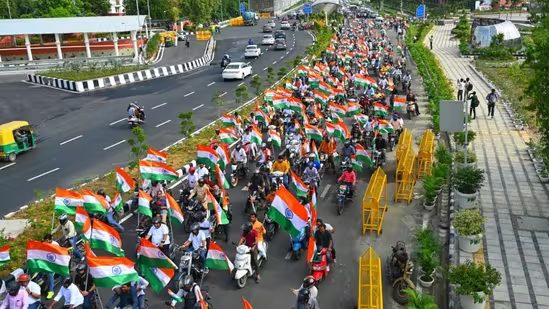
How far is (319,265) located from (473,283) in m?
3.34

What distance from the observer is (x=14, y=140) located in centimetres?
2216

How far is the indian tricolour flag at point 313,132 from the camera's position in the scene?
19953 mm

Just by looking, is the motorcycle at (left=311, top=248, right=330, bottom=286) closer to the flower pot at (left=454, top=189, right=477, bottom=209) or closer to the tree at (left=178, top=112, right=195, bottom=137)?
the flower pot at (left=454, top=189, right=477, bottom=209)

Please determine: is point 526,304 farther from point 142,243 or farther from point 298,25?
point 298,25

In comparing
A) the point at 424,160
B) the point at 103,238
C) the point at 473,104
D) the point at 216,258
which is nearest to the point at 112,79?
the point at 473,104

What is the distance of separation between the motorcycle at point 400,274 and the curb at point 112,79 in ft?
106

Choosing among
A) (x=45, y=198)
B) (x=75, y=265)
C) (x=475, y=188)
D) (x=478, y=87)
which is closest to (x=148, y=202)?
(x=75, y=265)

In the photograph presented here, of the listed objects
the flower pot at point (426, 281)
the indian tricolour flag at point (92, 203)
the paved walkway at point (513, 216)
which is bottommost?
the paved walkway at point (513, 216)

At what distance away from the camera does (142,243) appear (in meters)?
10.7

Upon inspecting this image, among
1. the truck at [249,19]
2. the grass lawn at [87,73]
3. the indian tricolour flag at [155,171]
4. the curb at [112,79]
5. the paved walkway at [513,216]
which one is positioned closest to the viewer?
the paved walkway at [513,216]

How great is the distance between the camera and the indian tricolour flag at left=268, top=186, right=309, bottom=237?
12.3 meters

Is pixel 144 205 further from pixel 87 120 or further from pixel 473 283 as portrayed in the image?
pixel 87 120

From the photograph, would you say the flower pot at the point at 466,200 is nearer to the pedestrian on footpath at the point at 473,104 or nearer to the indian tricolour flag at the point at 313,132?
the indian tricolour flag at the point at 313,132

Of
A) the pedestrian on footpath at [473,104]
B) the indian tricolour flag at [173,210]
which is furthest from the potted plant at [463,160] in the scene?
the indian tricolour flag at [173,210]
